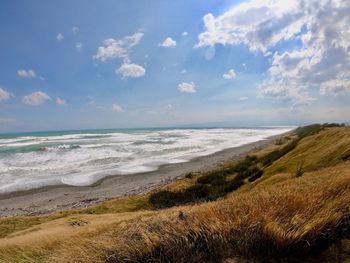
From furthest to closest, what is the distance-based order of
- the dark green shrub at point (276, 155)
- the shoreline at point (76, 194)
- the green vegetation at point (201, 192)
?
the dark green shrub at point (276, 155)
the shoreline at point (76, 194)
the green vegetation at point (201, 192)

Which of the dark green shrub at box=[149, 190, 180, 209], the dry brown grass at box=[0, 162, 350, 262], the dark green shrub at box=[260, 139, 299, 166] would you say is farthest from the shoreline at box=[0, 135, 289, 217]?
the dry brown grass at box=[0, 162, 350, 262]

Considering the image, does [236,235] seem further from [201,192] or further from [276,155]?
[276,155]

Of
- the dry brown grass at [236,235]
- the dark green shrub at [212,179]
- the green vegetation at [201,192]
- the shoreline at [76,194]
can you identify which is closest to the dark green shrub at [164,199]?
the green vegetation at [201,192]

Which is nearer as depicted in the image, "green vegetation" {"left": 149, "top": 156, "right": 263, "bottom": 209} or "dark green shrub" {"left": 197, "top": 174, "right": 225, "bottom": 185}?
"green vegetation" {"left": 149, "top": 156, "right": 263, "bottom": 209}

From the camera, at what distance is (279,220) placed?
12.0ft

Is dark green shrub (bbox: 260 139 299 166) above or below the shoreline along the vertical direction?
above

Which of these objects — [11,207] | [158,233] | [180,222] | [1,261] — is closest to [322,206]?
[180,222]

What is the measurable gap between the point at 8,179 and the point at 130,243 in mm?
27967

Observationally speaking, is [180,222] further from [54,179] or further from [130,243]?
[54,179]

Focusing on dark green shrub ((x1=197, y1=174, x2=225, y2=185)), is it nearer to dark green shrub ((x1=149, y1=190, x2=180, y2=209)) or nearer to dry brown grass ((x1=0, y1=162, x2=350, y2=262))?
dark green shrub ((x1=149, y1=190, x2=180, y2=209))

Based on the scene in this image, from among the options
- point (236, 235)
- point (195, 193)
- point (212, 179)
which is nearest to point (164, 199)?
point (195, 193)

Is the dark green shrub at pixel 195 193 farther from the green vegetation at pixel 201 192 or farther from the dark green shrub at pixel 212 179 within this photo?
the dark green shrub at pixel 212 179

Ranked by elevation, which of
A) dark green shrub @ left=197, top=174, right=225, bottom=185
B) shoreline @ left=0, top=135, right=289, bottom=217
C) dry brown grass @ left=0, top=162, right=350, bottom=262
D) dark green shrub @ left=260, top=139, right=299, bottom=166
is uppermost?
dry brown grass @ left=0, top=162, right=350, bottom=262

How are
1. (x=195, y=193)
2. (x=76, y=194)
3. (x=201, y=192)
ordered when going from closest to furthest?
(x=195, y=193) < (x=201, y=192) < (x=76, y=194)
